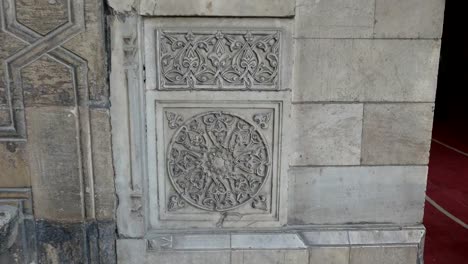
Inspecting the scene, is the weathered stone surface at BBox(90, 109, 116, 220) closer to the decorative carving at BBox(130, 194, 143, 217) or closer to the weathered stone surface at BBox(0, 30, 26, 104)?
the decorative carving at BBox(130, 194, 143, 217)

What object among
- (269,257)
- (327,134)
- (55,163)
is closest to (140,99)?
(55,163)

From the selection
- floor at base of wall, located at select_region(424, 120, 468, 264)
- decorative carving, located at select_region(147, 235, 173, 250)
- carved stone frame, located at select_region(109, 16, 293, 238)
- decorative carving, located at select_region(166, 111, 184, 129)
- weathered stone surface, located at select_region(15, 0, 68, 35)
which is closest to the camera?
weathered stone surface, located at select_region(15, 0, 68, 35)

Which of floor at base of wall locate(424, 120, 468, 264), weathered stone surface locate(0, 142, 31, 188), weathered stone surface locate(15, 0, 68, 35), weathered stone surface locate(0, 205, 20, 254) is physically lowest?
floor at base of wall locate(424, 120, 468, 264)

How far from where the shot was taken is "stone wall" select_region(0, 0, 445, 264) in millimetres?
2650

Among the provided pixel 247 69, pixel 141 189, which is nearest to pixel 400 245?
pixel 247 69

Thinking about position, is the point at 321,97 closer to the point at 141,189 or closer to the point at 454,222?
the point at 141,189

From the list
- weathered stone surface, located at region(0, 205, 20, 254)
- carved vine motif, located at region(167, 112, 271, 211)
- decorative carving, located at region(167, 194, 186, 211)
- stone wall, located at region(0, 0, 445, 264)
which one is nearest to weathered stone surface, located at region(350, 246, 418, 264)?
stone wall, located at region(0, 0, 445, 264)

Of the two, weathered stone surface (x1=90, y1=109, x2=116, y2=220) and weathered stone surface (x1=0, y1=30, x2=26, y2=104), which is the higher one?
weathered stone surface (x1=0, y1=30, x2=26, y2=104)

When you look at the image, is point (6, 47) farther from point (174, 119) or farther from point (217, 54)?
point (217, 54)

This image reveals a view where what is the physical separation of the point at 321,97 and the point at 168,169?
3.63ft

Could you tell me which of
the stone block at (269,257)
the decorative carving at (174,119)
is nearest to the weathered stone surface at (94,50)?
the decorative carving at (174,119)

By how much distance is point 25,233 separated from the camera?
2.85 metres

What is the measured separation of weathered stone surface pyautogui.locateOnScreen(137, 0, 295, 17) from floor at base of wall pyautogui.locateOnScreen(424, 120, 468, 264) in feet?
7.63

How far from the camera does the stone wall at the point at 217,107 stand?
265 centimetres
